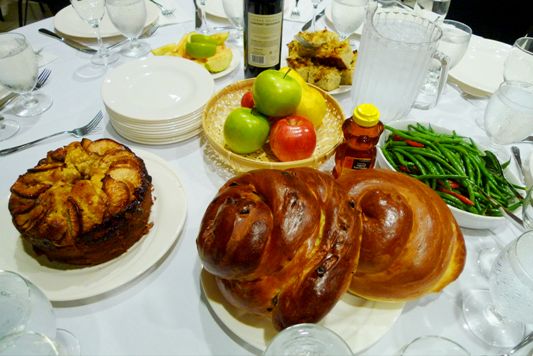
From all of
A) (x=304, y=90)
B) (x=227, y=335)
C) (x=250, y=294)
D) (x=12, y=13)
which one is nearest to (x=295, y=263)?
(x=250, y=294)

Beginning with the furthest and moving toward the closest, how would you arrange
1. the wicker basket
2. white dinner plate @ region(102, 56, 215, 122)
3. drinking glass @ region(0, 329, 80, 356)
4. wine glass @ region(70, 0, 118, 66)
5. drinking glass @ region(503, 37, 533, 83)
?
wine glass @ region(70, 0, 118, 66)
drinking glass @ region(503, 37, 533, 83)
white dinner plate @ region(102, 56, 215, 122)
the wicker basket
drinking glass @ region(0, 329, 80, 356)

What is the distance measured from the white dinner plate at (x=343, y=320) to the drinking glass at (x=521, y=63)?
966 mm

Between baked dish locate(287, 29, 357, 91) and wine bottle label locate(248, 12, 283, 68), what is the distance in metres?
0.12

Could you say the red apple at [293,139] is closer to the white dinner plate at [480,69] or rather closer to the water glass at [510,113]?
the water glass at [510,113]

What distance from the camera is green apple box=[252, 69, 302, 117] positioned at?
1.07 m

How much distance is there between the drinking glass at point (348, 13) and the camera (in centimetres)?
140

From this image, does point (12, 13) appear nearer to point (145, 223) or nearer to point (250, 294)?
point (145, 223)

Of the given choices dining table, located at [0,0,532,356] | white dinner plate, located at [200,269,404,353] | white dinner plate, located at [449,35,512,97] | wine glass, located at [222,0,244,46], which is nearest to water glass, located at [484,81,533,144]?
dining table, located at [0,0,532,356]

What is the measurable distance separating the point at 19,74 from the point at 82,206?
60 centimetres

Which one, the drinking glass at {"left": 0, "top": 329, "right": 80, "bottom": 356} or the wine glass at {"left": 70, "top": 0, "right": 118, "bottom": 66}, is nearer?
the drinking glass at {"left": 0, "top": 329, "right": 80, "bottom": 356}

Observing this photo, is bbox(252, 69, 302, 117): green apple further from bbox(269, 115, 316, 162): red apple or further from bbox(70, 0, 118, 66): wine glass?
bbox(70, 0, 118, 66): wine glass

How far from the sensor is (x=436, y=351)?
26.8 inches

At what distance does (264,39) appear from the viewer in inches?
47.6

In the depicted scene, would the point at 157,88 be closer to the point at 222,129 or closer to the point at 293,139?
the point at 222,129
